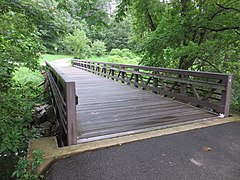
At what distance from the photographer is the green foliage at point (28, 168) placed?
5.39ft

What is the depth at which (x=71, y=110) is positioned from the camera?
2312 millimetres

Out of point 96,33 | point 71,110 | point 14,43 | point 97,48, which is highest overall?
point 97,48

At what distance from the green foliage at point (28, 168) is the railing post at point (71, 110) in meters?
0.48

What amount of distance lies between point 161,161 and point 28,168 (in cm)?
139

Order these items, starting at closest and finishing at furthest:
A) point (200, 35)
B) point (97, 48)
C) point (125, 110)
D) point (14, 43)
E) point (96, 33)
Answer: point (14, 43), point (125, 110), point (96, 33), point (200, 35), point (97, 48)

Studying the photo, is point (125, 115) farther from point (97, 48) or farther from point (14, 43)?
point (97, 48)

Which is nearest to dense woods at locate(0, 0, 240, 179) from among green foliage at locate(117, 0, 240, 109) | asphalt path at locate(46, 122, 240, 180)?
green foliage at locate(117, 0, 240, 109)

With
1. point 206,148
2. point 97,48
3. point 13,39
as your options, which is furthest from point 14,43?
point 97,48

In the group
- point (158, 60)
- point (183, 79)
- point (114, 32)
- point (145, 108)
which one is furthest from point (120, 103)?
point (114, 32)

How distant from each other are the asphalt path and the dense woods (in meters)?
0.55

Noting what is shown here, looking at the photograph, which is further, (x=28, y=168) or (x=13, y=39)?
(x=13, y=39)

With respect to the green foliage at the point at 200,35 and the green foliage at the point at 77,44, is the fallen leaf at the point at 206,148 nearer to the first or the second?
the green foliage at the point at 200,35

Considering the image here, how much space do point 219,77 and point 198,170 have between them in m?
2.12

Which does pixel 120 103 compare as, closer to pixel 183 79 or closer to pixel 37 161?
pixel 183 79
